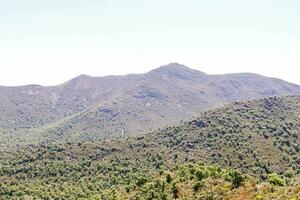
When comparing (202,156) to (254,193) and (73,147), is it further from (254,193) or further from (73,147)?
(254,193)

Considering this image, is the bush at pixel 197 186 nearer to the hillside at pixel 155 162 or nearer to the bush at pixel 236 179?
the hillside at pixel 155 162

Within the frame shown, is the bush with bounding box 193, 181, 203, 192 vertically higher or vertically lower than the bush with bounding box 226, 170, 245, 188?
lower

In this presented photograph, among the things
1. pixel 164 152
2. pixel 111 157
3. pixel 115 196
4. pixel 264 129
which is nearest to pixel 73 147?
pixel 111 157

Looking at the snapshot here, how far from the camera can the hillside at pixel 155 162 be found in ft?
333

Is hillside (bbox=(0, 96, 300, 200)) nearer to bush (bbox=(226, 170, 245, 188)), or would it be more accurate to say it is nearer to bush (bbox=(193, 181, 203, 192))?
bush (bbox=(193, 181, 203, 192))

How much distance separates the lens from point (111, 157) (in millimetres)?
171500

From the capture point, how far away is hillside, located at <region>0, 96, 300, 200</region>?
333 feet

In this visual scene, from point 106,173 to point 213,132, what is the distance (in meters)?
55.2

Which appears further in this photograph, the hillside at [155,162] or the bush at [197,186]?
the hillside at [155,162]

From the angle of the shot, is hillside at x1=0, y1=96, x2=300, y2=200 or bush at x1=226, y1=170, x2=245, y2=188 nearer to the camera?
bush at x1=226, y1=170, x2=245, y2=188

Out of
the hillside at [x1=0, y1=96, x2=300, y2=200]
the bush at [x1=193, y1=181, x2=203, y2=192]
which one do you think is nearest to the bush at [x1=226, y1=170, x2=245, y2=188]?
the hillside at [x1=0, y1=96, x2=300, y2=200]

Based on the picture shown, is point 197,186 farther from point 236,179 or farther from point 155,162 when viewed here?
point 155,162

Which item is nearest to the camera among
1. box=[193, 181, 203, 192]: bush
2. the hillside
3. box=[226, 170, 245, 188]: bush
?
box=[226, 170, 245, 188]: bush

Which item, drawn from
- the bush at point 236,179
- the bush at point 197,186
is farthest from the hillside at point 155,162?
the bush at point 236,179
